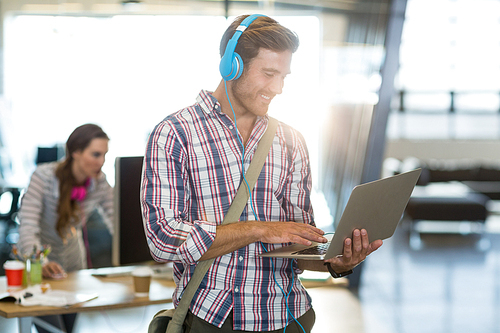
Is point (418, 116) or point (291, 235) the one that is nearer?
point (291, 235)

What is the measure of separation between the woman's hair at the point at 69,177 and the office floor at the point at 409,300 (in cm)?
139

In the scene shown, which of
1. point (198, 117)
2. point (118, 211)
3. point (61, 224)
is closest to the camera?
point (198, 117)

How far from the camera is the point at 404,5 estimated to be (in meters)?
4.61

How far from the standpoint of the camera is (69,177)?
8.91 feet

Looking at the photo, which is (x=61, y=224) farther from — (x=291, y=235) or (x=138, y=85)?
(x=138, y=85)

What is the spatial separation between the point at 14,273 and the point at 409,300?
366 cm

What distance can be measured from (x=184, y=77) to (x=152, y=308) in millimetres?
2329

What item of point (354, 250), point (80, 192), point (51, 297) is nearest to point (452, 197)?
point (80, 192)

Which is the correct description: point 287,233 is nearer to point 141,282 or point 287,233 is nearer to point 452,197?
point 141,282

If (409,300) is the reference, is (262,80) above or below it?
above

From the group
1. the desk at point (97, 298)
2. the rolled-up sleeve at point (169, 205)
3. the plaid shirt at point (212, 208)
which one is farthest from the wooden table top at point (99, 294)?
the rolled-up sleeve at point (169, 205)

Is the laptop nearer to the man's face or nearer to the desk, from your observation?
the man's face

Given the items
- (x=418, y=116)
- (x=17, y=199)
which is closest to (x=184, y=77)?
(x=17, y=199)

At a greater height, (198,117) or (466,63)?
(466,63)
